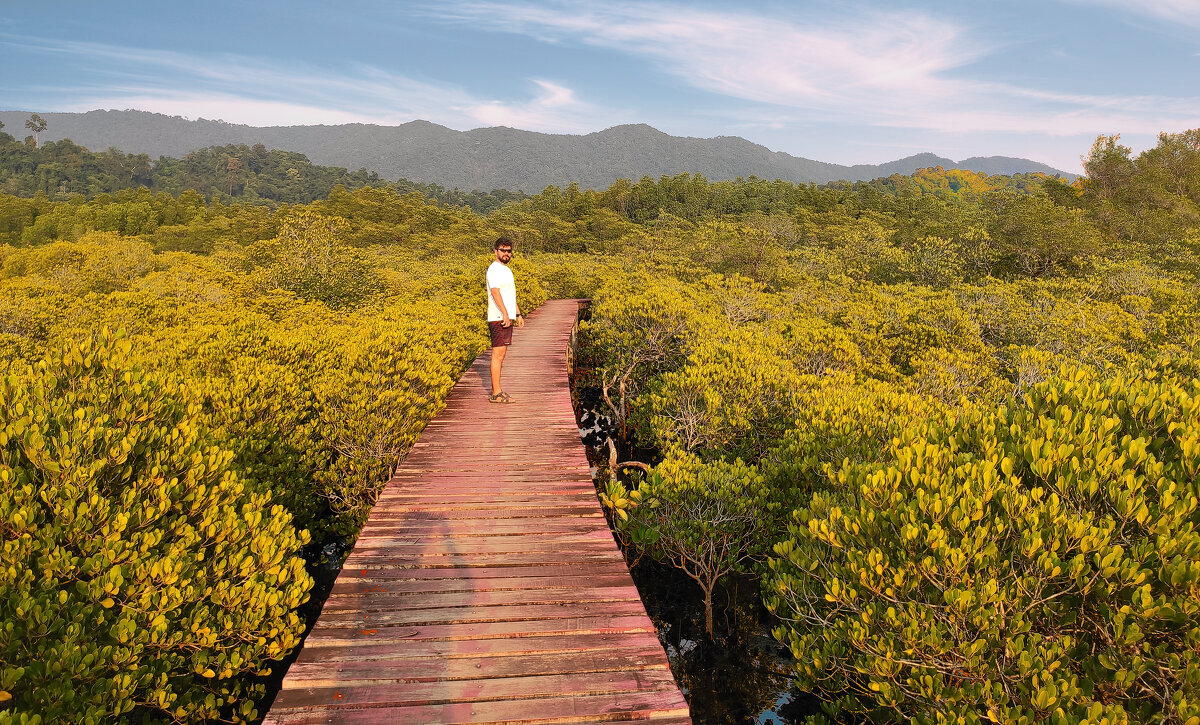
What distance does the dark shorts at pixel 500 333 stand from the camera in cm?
785

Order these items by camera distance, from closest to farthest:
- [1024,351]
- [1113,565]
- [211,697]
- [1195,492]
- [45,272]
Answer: [1113,565] → [1195,492] → [211,697] → [1024,351] → [45,272]

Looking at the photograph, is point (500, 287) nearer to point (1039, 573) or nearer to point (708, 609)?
point (708, 609)

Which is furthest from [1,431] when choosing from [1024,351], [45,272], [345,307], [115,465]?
[45,272]

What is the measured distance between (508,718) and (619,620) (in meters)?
1.05

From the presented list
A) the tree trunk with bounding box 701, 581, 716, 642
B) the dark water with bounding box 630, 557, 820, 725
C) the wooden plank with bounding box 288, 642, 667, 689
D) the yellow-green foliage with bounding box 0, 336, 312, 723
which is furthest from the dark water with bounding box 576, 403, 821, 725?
the yellow-green foliage with bounding box 0, 336, 312, 723

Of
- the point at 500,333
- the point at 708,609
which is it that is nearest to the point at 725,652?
the point at 708,609

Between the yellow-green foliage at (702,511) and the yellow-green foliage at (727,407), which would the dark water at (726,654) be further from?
the yellow-green foliage at (727,407)

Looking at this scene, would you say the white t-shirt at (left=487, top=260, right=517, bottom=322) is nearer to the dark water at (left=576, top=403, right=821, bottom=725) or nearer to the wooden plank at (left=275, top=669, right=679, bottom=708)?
the dark water at (left=576, top=403, right=821, bottom=725)

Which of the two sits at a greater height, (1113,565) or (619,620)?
(1113,565)

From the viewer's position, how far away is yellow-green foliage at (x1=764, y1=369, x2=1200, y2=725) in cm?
279

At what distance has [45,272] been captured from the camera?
91.1ft

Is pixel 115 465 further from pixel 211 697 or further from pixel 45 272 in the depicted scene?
pixel 45 272

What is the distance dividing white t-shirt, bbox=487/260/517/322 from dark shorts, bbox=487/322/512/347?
3.4 inches

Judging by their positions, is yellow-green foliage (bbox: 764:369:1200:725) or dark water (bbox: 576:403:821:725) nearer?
yellow-green foliage (bbox: 764:369:1200:725)
